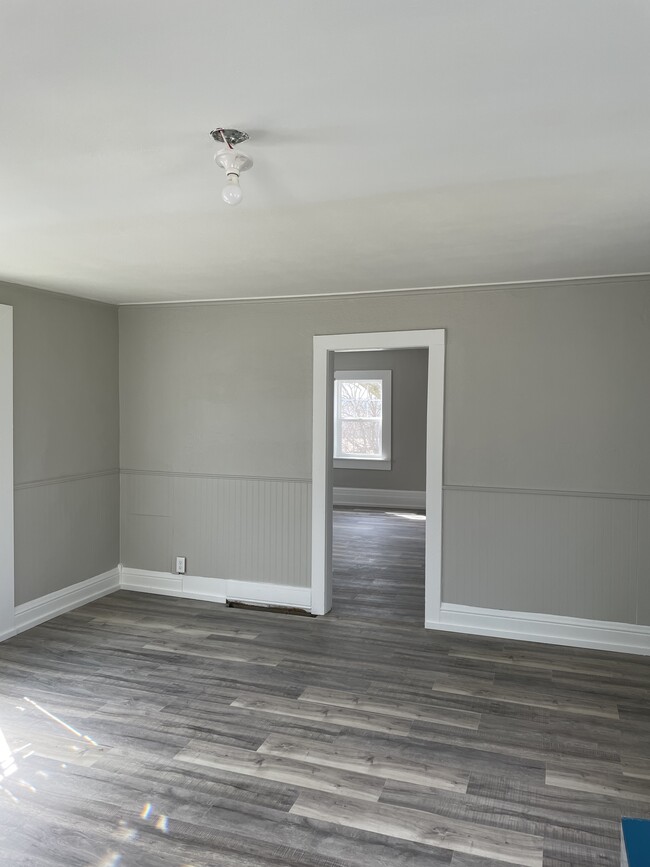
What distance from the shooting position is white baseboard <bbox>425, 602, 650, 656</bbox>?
4.23 m

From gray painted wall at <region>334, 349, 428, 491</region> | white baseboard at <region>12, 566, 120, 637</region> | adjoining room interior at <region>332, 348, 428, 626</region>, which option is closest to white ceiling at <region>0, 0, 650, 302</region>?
white baseboard at <region>12, 566, 120, 637</region>

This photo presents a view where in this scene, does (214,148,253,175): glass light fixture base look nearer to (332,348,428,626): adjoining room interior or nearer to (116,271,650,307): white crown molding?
(116,271,650,307): white crown molding

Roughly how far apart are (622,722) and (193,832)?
2165mm

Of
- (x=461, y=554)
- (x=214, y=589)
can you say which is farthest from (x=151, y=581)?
(x=461, y=554)

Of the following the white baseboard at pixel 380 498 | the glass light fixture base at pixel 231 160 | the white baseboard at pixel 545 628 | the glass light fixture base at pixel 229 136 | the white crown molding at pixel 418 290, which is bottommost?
the white baseboard at pixel 545 628

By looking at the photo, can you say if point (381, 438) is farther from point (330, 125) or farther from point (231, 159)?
point (330, 125)

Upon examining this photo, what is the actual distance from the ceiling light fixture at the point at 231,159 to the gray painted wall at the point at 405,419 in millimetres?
7887

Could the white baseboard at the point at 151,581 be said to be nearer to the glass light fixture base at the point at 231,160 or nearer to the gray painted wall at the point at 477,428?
the gray painted wall at the point at 477,428

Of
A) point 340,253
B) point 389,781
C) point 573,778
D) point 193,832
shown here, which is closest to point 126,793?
point 193,832

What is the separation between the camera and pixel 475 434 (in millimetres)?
4602

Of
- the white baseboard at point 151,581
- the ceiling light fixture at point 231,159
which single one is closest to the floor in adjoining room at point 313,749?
the white baseboard at point 151,581

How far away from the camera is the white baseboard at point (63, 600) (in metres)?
4.59

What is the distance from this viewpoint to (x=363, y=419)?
10.4 meters

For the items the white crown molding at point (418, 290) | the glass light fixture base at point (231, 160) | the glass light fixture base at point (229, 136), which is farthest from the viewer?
the white crown molding at point (418, 290)
